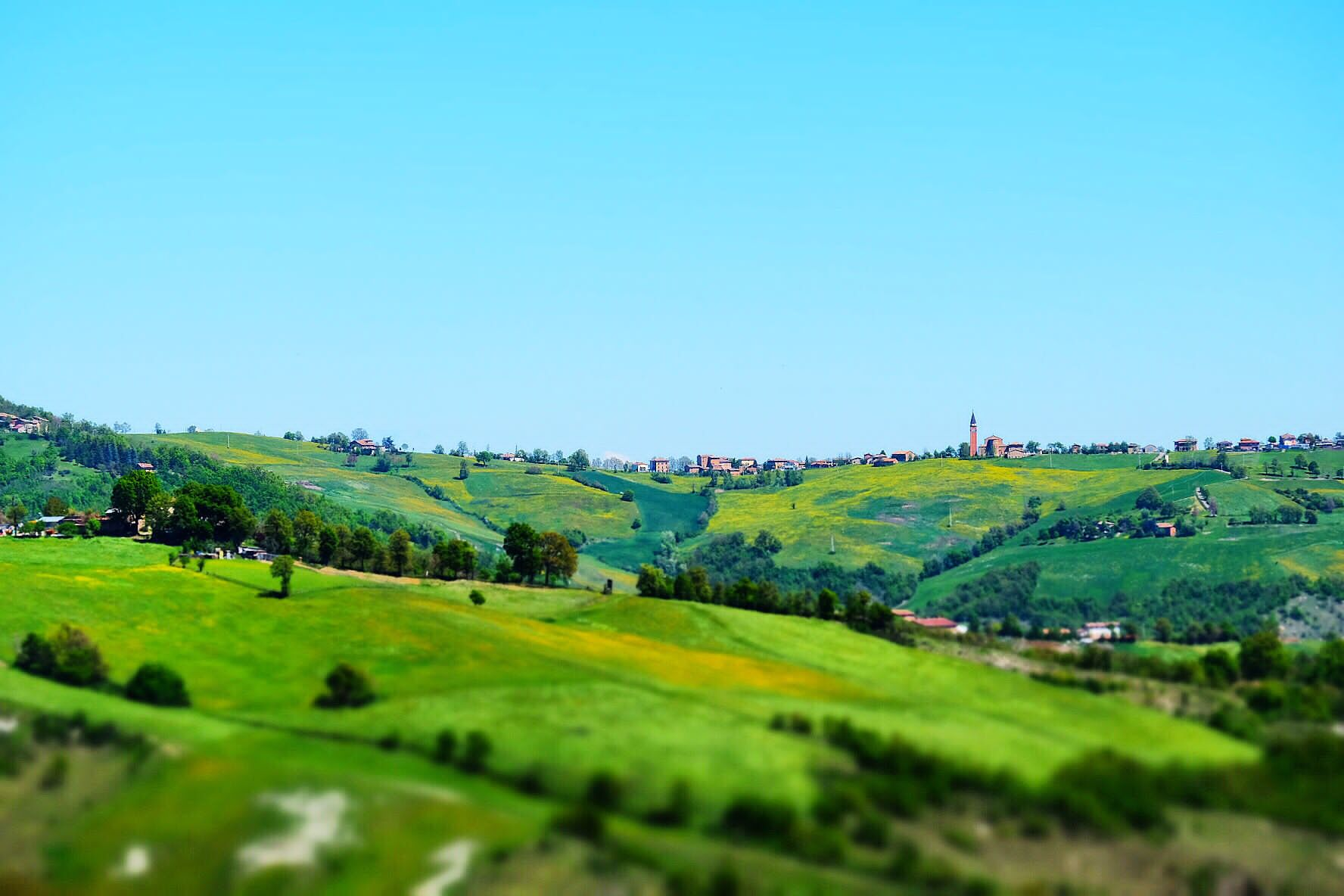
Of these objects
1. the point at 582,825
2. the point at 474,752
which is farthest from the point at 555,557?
the point at 582,825

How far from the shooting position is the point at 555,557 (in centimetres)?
19175

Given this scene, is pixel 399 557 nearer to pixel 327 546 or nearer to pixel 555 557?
pixel 327 546

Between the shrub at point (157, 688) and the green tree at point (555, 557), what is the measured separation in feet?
266

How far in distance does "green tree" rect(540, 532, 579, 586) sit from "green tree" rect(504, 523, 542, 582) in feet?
2.43

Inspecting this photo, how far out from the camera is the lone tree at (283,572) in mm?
157500

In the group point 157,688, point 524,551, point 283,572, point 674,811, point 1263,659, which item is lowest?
point 157,688

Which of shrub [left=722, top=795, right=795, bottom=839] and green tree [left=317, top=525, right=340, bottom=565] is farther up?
green tree [left=317, top=525, right=340, bottom=565]

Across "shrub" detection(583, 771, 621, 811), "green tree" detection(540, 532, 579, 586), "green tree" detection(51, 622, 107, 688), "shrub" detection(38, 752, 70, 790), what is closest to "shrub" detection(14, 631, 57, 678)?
"green tree" detection(51, 622, 107, 688)

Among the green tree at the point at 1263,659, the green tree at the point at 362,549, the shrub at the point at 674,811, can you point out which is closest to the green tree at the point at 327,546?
the green tree at the point at 362,549

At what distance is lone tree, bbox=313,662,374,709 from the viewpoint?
356ft

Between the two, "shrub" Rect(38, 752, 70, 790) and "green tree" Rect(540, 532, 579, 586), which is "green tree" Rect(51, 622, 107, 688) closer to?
"shrub" Rect(38, 752, 70, 790)

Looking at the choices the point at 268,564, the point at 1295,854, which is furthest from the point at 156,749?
the point at 268,564

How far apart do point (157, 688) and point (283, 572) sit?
51653 millimetres

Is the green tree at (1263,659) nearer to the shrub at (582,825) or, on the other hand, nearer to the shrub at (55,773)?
the shrub at (582,825)
